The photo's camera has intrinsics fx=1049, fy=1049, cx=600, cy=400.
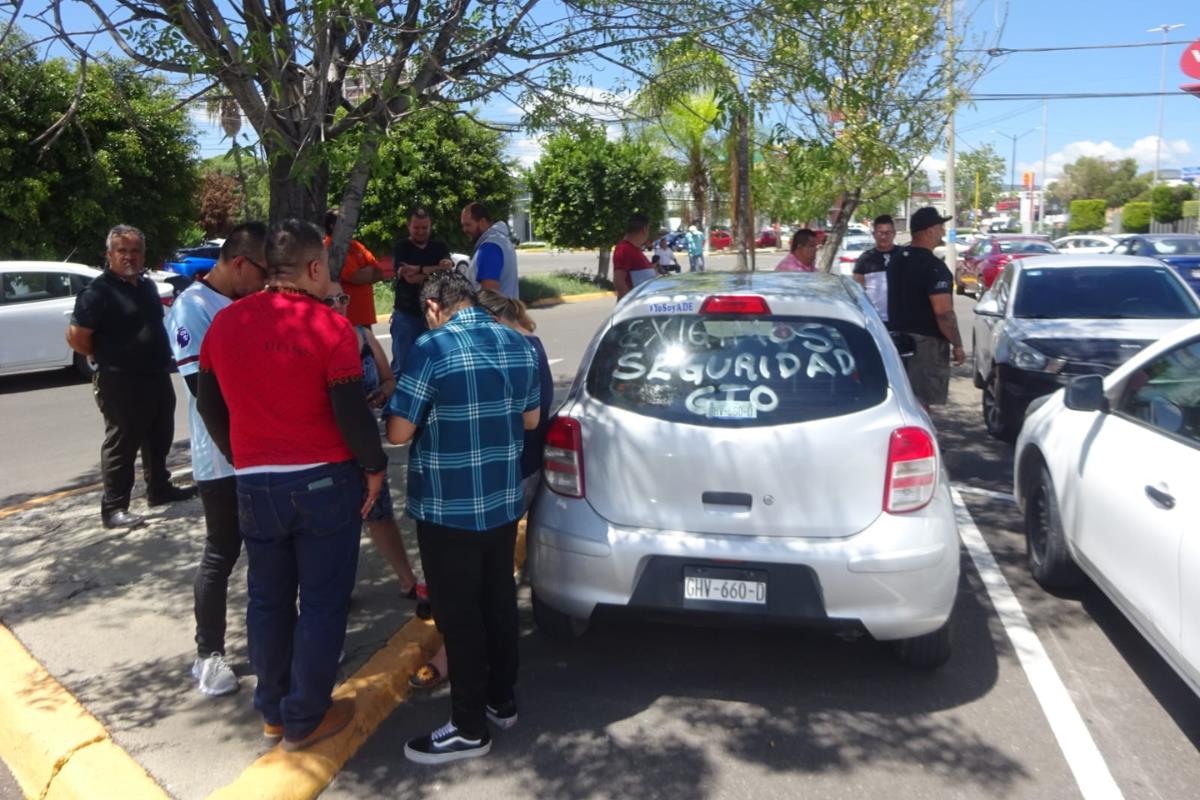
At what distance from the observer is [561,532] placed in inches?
161

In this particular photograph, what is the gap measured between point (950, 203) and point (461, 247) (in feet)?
38.9

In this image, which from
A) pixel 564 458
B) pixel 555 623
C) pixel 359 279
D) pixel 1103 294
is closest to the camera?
pixel 564 458

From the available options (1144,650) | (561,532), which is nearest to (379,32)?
(561,532)

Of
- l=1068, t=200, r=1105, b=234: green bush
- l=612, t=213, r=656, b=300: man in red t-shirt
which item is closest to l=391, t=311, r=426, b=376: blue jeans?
l=612, t=213, r=656, b=300: man in red t-shirt

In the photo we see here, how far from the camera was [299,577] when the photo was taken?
11.4ft

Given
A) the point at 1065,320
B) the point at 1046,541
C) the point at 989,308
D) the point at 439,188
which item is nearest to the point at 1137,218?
the point at 439,188

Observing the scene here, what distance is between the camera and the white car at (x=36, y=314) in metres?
12.3

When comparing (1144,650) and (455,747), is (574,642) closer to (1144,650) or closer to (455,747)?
(455,747)

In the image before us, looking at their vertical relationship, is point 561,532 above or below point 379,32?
below

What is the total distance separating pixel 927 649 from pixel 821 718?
0.56 meters

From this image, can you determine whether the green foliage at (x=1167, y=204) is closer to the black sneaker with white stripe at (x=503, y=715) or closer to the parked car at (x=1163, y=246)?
the parked car at (x=1163, y=246)

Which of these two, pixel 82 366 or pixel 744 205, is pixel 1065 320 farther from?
pixel 82 366

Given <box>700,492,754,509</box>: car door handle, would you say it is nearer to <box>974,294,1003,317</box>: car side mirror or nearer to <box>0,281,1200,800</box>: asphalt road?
<box>0,281,1200,800</box>: asphalt road

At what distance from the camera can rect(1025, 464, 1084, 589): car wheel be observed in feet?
16.6
